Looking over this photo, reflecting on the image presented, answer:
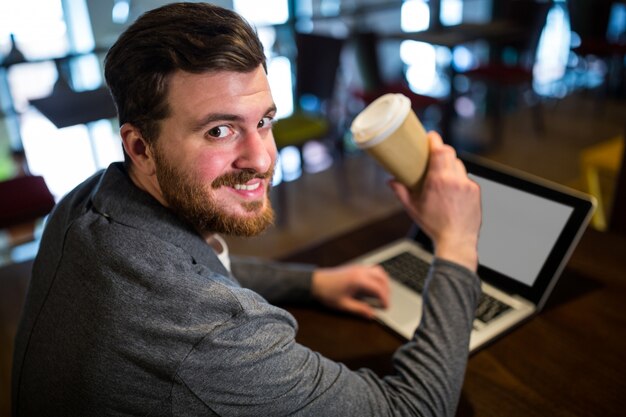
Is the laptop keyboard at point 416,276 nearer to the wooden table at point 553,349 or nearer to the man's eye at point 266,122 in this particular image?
the wooden table at point 553,349

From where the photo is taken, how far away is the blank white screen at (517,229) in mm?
1019

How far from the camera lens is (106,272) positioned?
0.71 meters

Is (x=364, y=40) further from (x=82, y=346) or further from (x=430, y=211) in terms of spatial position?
(x=82, y=346)

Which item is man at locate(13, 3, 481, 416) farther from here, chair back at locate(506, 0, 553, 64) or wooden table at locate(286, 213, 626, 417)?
chair back at locate(506, 0, 553, 64)

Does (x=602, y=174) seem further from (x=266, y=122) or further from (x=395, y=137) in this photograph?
(x=266, y=122)

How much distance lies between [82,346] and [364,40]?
3.03m

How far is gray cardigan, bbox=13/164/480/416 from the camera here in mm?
667

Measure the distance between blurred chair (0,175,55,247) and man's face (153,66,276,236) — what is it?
1.55 m

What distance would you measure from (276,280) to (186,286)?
1.49 ft

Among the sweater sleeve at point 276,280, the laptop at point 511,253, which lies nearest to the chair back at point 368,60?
the laptop at point 511,253

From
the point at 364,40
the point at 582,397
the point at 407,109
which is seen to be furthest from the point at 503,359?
the point at 364,40

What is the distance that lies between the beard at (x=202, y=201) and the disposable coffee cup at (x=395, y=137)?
17 cm

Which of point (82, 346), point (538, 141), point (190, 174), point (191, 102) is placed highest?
point (191, 102)

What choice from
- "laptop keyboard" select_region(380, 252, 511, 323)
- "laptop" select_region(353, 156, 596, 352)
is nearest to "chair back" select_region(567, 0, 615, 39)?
"laptop" select_region(353, 156, 596, 352)
